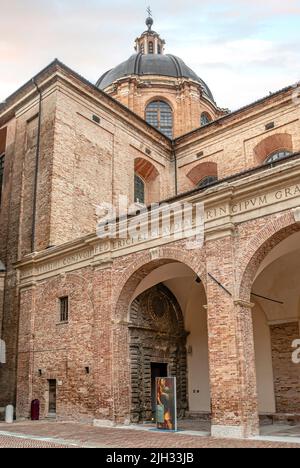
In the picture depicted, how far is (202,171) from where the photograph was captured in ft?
84.2

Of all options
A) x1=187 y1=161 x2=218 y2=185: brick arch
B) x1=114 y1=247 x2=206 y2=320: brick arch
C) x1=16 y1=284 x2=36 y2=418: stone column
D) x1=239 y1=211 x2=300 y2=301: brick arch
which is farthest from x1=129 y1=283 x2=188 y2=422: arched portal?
x1=187 y1=161 x2=218 y2=185: brick arch

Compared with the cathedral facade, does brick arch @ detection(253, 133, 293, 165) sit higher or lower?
higher

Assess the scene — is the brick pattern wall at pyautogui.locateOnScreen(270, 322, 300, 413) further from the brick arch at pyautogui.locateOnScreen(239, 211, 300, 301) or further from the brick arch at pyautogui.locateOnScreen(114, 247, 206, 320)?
the brick arch at pyautogui.locateOnScreen(114, 247, 206, 320)

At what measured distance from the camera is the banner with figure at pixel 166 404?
1280 centimetres

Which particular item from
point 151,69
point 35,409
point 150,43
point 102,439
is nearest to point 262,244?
point 102,439

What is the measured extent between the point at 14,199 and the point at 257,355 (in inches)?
471

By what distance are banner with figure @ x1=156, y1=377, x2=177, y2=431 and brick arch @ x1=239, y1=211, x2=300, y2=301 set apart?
10.2 ft

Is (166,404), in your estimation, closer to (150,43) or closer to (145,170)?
(145,170)

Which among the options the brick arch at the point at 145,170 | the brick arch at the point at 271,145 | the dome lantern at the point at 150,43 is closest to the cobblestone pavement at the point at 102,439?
the brick arch at the point at 145,170

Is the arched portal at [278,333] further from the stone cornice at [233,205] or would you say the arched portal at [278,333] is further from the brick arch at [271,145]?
the brick arch at [271,145]

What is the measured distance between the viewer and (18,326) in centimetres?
1866

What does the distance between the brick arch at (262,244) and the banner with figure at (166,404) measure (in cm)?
311

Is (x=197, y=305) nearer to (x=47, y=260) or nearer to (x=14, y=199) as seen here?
(x=47, y=260)

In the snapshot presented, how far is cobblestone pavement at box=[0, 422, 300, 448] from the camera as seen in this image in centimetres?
1034
